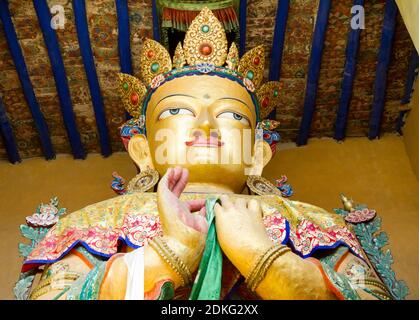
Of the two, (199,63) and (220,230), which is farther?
(199,63)

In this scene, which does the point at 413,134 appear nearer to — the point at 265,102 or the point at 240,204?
the point at 265,102

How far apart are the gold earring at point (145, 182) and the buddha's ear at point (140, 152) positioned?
0.10 metres

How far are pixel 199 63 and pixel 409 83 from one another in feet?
6.22

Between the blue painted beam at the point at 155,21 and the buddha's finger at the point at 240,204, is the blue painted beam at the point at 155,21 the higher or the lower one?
the higher one

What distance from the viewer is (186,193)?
13.4ft

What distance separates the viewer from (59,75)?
209 inches

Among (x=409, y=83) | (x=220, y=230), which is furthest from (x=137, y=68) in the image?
(x=220, y=230)

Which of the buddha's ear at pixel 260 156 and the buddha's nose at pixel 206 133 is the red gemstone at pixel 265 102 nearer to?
the buddha's ear at pixel 260 156

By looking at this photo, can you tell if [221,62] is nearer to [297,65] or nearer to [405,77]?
[297,65]

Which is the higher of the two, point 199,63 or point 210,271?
point 199,63

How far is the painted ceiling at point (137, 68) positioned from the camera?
5.21 metres

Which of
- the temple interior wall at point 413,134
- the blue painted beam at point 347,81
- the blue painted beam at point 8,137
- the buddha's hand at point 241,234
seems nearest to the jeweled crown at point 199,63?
the blue painted beam at point 347,81
